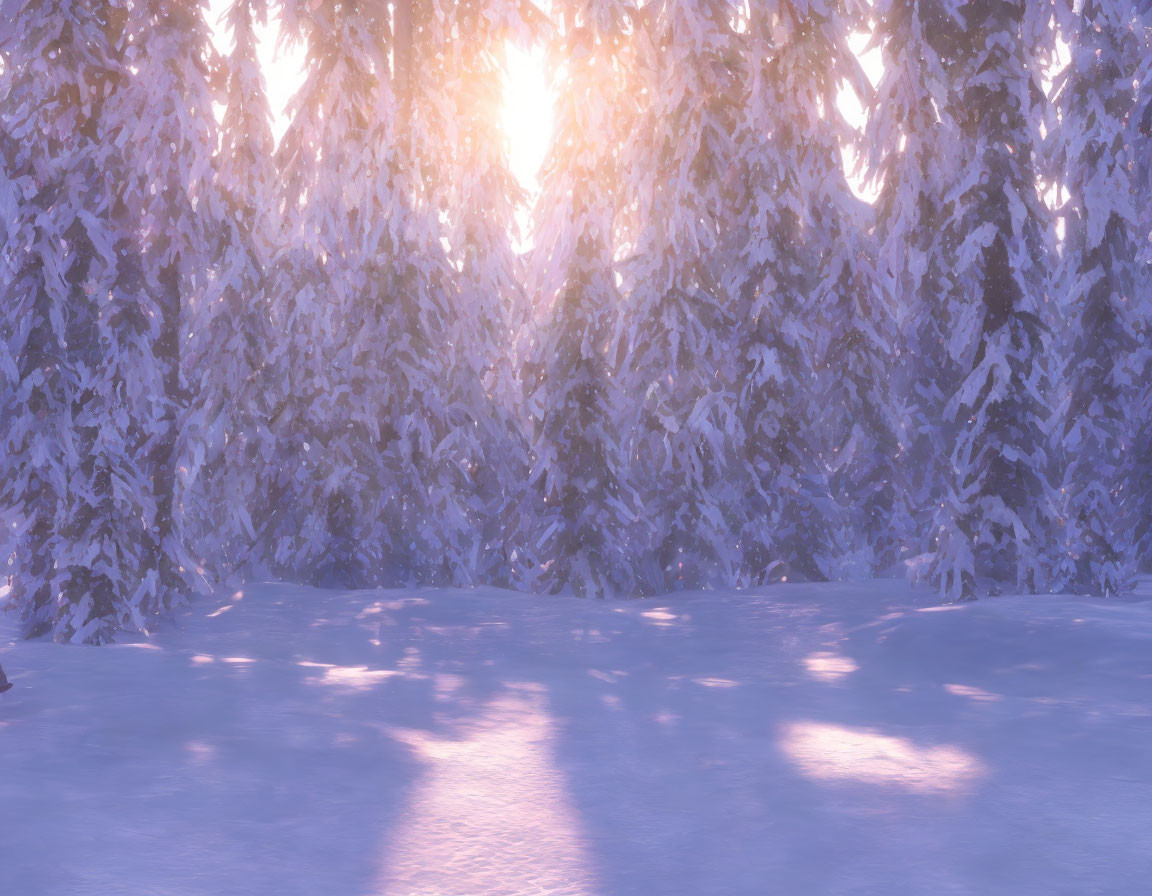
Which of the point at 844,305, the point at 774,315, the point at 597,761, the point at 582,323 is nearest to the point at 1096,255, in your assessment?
the point at 844,305

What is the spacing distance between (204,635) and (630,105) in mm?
7992

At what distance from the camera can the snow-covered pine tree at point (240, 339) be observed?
1438 cm

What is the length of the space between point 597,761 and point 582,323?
7.77m

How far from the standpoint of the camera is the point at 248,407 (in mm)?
15070

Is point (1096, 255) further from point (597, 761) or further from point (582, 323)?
point (597, 761)

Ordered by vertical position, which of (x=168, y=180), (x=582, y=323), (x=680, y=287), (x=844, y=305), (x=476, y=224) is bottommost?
(x=582, y=323)

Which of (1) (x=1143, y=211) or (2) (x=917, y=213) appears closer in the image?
(2) (x=917, y=213)

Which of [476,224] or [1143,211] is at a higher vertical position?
[476,224]

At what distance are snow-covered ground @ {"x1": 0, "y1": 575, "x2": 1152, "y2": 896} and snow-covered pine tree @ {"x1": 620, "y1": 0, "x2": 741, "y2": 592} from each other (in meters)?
3.40

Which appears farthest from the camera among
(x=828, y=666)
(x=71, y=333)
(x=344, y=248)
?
(x=344, y=248)

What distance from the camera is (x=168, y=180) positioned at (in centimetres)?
1062

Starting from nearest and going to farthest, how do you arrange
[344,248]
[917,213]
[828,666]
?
1. [828,666]
2. [917,213]
3. [344,248]

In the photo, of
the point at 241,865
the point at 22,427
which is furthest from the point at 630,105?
the point at 241,865

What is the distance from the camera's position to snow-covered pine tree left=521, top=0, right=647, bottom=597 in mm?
12711
